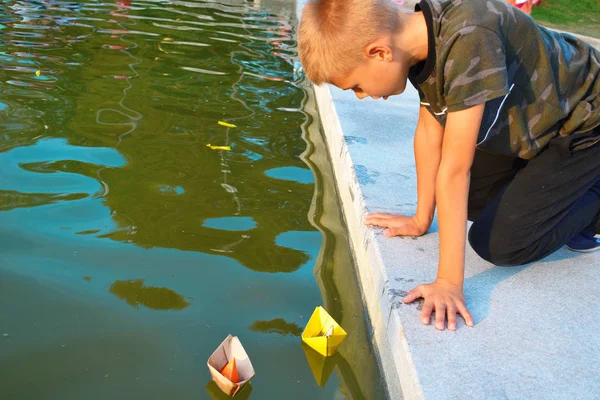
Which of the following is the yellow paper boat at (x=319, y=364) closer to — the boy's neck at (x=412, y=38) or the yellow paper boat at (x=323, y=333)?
the yellow paper boat at (x=323, y=333)

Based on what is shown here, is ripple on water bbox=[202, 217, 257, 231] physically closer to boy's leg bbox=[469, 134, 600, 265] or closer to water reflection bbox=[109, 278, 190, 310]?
water reflection bbox=[109, 278, 190, 310]

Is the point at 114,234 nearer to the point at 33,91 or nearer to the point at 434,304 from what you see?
the point at 434,304

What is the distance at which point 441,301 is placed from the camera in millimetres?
2471

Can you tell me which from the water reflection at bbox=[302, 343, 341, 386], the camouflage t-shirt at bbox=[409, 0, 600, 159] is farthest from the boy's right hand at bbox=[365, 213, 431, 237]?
the water reflection at bbox=[302, 343, 341, 386]

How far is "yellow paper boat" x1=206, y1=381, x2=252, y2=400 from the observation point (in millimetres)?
2334

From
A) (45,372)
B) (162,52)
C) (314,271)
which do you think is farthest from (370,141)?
(162,52)

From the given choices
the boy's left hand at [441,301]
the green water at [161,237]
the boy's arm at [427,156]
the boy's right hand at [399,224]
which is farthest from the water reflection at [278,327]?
the boy's arm at [427,156]

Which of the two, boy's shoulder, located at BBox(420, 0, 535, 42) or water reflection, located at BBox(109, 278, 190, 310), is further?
water reflection, located at BBox(109, 278, 190, 310)

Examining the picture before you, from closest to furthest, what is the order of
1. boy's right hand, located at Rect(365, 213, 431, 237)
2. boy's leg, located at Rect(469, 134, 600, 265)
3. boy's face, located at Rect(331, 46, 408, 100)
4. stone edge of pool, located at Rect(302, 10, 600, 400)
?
stone edge of pool, located at Rect(302, 10, 600, 400), boy's face, located at Rect(331, 46, 408, 100), boy's leg, located at Rect(469, 134, 600, 265), boy's right hand, located at Rect(365, 213, 431, 237)

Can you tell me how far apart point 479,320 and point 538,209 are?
2.19ft

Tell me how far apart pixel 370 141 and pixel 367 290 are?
1.54 metres

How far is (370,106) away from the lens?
5.32 meters

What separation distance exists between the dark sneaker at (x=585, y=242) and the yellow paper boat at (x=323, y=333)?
128 centimetres

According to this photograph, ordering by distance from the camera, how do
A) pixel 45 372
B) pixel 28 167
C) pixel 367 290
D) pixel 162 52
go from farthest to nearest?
pixel 162 52
pixel 28 167
pixel 367 290
pixel 45 372
